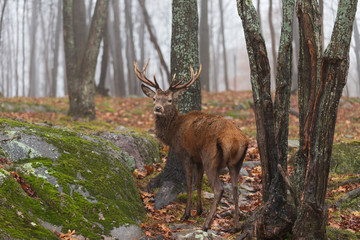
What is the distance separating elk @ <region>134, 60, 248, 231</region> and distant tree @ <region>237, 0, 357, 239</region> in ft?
2.04

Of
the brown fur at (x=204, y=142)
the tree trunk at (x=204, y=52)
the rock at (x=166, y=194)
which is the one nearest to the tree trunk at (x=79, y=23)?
the tree trunk at (x=204, y=52)

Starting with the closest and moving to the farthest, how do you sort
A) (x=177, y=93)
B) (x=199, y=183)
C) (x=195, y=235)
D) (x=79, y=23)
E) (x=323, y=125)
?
(x=323, y=125)
(x=195, y=235)
(x=199, y=183)
(x=177, y=93)
(x=79, y=23)

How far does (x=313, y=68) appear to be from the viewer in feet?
15.5

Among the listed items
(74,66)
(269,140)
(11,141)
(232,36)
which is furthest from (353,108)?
(232,36)

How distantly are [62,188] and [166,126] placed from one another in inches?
99.0

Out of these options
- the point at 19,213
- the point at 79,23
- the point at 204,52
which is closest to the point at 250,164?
the point at 19,213

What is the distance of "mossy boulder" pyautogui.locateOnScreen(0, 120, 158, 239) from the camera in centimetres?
401

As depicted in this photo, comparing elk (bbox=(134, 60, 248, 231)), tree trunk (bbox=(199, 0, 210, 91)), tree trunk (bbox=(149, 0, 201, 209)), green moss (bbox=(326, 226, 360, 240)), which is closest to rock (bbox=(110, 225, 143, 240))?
elk (bbox=(134, 60, 248, 231))

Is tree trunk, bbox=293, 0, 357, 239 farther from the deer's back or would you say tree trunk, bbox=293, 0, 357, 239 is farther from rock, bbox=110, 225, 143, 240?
rock, bbox=110, 225, 143, 240

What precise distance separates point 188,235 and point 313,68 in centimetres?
288

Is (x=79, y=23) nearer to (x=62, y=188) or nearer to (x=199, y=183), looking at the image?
(x=199, y=183)

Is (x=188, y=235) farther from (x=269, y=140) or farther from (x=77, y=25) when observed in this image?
(x=77, y=25)

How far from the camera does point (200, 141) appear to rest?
6043mm

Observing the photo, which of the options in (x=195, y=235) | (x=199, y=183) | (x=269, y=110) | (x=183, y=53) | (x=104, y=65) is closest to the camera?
(x=195, y=235)
